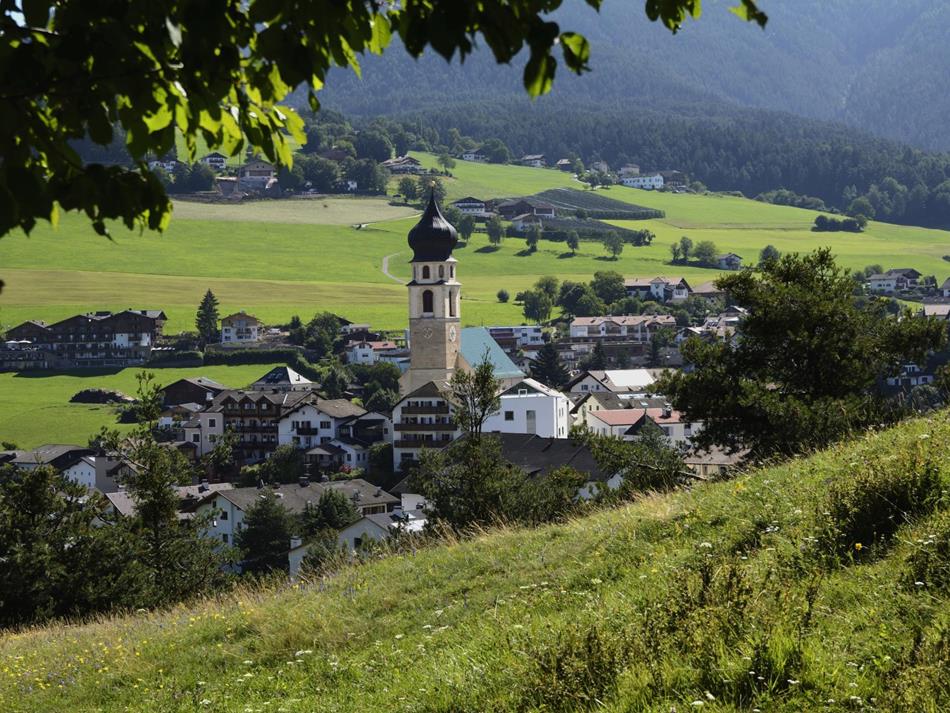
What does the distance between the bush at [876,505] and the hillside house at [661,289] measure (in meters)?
122

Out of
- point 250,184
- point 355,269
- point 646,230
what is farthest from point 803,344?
point 250,184

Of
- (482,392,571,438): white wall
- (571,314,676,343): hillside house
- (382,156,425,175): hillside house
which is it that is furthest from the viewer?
(382,156,425,175): hillside house

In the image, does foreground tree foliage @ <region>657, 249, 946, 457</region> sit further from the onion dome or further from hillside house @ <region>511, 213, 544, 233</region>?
hillside house @ <region>511, 213, 544, 233</region>

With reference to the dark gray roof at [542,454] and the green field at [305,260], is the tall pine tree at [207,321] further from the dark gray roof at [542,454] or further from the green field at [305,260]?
the dark gray roof at [542,454]

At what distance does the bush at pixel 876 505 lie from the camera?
6688 millimetres

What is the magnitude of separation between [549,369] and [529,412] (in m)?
27.0

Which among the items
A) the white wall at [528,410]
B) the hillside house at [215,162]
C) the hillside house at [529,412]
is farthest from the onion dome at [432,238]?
the hillside house at [215,162]

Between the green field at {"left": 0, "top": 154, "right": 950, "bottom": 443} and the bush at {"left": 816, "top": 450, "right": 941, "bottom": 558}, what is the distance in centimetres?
7815

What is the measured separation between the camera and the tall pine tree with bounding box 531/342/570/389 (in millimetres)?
96812

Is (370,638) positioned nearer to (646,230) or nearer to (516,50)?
(516,50)

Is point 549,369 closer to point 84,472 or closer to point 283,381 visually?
point 283,381

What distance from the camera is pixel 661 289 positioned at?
129750mm

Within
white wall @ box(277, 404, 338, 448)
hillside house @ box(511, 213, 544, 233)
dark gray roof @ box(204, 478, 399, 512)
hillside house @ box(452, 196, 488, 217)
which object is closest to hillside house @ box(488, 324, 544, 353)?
white wall @ box(277, 404, 338, 448)

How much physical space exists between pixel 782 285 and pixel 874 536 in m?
15.1
